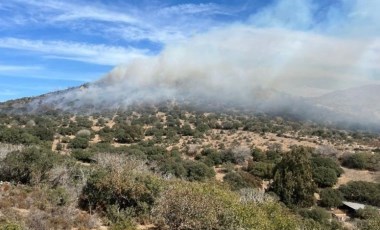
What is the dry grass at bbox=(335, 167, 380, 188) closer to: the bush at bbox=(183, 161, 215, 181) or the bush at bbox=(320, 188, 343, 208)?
the bush at bbox=(320, 188, 343, 208)

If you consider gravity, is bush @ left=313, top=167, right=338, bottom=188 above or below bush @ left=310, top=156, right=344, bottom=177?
below

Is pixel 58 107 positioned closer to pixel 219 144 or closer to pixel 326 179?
pixel 219 144

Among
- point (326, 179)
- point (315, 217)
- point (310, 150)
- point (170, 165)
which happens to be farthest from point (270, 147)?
point (315, 217)

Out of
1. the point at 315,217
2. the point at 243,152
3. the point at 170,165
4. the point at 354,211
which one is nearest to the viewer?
the point at 315,217

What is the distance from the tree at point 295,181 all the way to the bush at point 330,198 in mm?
1363

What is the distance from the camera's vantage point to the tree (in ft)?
152

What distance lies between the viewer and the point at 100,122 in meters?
97.9

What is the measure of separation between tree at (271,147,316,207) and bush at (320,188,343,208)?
53.7 inches

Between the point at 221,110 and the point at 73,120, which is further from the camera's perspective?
the point at 221,110

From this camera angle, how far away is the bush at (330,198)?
1859 inches

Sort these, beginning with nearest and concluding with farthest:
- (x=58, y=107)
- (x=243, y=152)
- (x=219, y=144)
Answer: (x=243, y=152), (x=219, y=144), (x=58, y=107)

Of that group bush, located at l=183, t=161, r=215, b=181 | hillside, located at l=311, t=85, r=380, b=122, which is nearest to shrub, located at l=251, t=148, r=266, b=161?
bush, located at l=183, t=161, r=215, b=181

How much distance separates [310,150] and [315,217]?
3300cm

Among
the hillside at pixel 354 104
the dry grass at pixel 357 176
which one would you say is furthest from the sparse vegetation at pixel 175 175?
the hillside at pixel 354 104
